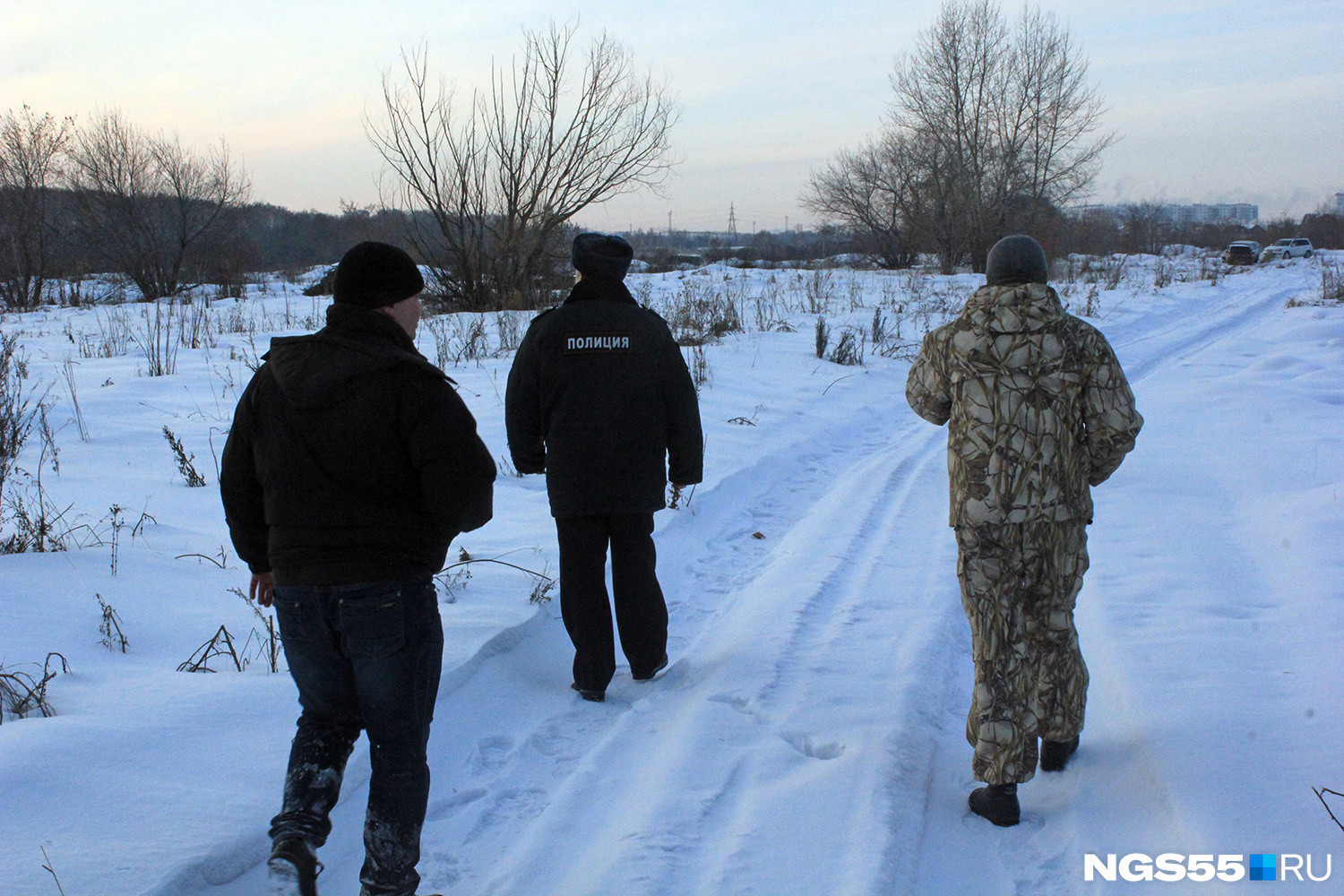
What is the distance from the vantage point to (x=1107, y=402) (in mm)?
2799

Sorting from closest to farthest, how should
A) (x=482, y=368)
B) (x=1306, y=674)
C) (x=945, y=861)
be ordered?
1. (x=945, y=861)
2. (x=1306, y=674)
3. (x=482, y=368)

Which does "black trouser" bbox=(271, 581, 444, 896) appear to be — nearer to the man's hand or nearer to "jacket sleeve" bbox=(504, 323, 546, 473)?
the man's hand

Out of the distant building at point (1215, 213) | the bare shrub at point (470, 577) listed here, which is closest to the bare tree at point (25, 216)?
the bare shrub at point (470, 577)

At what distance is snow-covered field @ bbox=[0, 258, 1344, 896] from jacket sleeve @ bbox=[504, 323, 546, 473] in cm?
99

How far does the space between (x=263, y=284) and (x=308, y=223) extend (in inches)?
1421

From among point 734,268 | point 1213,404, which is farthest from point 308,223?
point 1213,404

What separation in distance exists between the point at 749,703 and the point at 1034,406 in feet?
5.62

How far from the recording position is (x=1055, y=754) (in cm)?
310

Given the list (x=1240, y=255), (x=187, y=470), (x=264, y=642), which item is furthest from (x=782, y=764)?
(x=1240, y=255)

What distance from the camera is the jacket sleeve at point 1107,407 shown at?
2793 mm

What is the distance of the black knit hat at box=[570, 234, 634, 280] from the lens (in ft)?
12.3

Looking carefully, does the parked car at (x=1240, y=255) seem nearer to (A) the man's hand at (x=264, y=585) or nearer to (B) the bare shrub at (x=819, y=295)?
(B) the bare shrub at (x=819, y=295)

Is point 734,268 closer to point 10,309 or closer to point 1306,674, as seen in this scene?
point 10,309

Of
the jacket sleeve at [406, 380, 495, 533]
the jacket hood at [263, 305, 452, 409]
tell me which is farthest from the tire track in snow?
the jacket hood at [263, 305, 452, 409]
